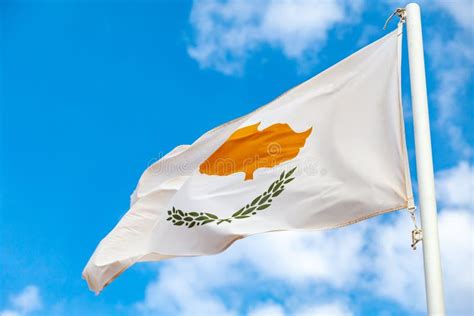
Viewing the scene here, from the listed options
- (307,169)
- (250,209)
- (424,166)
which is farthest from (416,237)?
(250,209)

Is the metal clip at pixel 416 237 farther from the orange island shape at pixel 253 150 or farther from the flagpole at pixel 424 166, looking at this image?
the orange island shape at pixel 253 150

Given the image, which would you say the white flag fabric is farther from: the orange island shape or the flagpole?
the flagpole

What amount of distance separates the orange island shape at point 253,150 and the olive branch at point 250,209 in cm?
31

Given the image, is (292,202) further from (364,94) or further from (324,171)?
(364,94)

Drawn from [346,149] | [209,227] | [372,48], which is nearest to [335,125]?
[346,149]

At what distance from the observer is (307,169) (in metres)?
9.51

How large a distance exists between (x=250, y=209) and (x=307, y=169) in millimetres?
913

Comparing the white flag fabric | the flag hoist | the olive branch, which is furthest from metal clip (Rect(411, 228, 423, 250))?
the olive branch

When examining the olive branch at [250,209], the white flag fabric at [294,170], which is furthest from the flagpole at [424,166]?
the olive branch at [250,209]

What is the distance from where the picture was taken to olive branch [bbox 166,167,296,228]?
9.66 meters

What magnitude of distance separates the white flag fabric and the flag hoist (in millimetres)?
14

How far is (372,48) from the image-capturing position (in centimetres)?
955

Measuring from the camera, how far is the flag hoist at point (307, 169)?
340 inches

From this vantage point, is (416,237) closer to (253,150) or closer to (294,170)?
(294,170)
